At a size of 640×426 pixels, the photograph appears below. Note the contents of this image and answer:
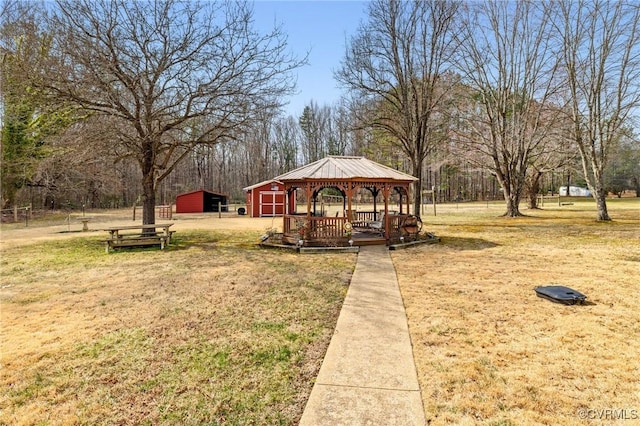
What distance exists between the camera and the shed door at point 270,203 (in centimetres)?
2734

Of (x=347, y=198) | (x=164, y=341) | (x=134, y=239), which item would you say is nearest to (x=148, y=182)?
(x=134, y=239)

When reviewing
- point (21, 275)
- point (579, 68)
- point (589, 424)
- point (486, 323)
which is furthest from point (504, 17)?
point (21, 275)

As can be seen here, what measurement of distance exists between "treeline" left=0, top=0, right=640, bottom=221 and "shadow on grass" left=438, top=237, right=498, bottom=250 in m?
4.80

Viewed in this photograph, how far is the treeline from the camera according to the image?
35.2 ft

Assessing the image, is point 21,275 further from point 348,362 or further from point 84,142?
point 348,362

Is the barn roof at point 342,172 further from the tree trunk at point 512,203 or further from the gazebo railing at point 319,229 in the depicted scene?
the tree trunk at point 512,203

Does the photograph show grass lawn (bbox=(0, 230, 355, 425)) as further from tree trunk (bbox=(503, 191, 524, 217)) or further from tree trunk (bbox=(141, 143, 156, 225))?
tree trunk (bbox=(503, 191, 524, 217))

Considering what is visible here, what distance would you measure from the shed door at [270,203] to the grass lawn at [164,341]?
18.5 meters

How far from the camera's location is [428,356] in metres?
3.88

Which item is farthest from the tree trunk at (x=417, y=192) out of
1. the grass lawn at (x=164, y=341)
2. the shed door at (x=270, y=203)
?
the shed door at (x=270, y=203)

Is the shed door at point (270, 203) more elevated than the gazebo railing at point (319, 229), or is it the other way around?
the shed door at point (270, 203)
